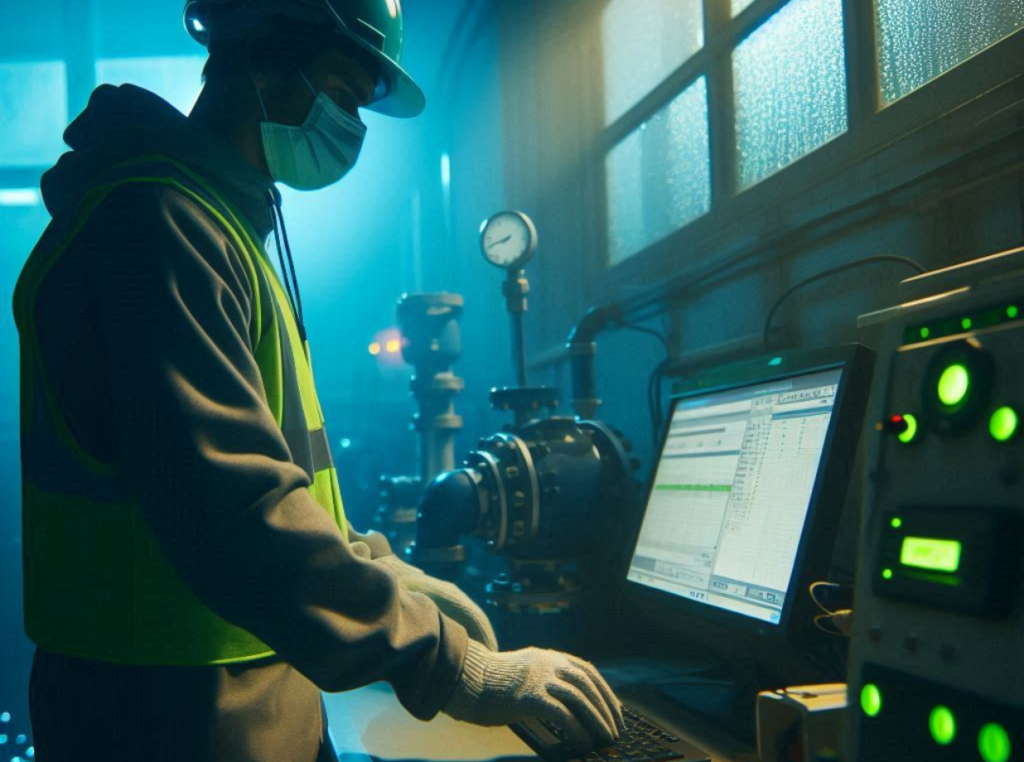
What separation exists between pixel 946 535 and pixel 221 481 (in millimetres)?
566

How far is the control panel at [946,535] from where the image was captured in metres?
0.49

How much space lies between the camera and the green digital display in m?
0.52

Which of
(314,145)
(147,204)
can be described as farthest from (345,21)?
(147,204)

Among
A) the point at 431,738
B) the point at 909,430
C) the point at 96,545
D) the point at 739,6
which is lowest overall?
the point at 431,738

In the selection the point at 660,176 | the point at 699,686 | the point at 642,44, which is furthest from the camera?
the point at 642,44

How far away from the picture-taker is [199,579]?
2.44 ft

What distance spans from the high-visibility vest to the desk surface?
10.8 inches

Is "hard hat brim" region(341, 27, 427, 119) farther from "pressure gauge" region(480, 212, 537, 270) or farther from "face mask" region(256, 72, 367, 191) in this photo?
"pressure gauge" region(480, 212, 537, 270)

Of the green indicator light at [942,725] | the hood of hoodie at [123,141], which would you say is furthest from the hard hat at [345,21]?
the green indicator light at [942,725]

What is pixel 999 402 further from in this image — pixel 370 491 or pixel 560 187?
pixel 370 491

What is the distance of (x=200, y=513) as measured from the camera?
2.43 feet

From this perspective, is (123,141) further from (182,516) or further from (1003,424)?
(1003,424)

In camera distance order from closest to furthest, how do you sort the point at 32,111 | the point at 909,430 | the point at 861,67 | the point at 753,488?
the point at 909,430
the point at 753,488
the point at 861,67
the point at 32,111

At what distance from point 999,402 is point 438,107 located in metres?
4.21
